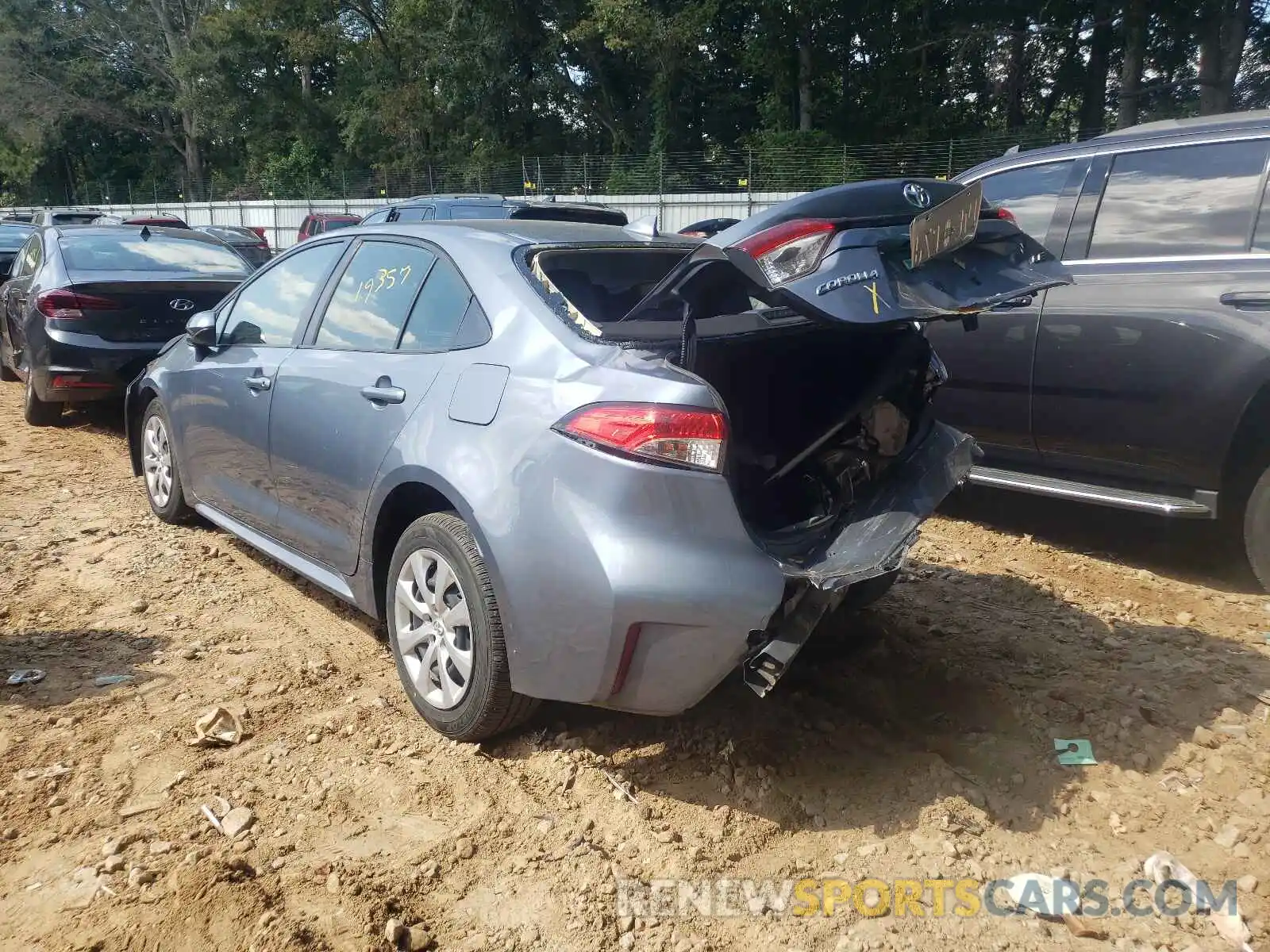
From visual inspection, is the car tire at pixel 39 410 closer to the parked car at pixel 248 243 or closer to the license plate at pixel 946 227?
the license plate at pixel 946 227

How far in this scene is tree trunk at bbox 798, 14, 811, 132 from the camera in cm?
2934

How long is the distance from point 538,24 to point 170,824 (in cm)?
3480

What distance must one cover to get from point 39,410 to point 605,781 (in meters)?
6.87

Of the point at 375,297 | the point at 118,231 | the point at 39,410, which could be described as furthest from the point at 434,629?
the point at 118,231

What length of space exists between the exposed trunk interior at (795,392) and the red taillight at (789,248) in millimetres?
360

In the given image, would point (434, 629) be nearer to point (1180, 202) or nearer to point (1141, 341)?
point (1141, 341)

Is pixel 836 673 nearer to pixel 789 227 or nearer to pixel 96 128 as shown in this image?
pixel 789 227

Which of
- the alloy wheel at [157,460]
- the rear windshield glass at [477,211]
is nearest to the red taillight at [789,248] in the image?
the alloy wheel at [157,460]

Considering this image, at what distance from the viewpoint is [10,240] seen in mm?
14406

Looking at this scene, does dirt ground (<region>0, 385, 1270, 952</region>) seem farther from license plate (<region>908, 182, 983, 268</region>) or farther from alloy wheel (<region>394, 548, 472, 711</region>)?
license plate (<region>908, 182, 983, 268</region>)

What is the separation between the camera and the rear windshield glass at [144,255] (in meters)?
7.66

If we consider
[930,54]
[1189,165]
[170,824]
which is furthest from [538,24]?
[170,824]

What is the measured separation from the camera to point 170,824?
2836 millimetres

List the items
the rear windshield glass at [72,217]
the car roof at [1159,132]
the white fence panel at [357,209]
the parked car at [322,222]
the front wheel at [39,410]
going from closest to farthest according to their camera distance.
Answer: the car roof at [1159,132] < the front wheel at [39,410] < the rear windshield glass at [72,217] < the parked car at [322,222] < the white fence panel at [357,209]
